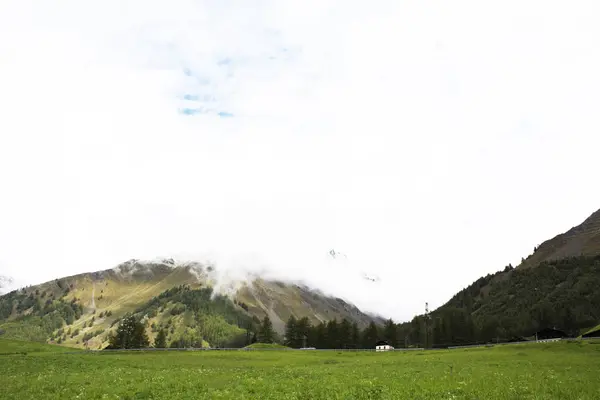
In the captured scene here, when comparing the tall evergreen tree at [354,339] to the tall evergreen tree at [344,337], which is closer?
the tall evergreen tree at [344,337]

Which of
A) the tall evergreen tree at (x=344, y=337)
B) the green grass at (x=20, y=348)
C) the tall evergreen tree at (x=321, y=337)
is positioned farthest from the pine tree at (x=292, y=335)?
the green grass at (x=20, y=348)

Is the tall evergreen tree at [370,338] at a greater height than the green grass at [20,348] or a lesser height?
lesser

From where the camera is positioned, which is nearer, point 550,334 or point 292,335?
point 550,334

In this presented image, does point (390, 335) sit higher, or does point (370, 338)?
point (390, 335)

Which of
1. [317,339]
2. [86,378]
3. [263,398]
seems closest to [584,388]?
[263,398]

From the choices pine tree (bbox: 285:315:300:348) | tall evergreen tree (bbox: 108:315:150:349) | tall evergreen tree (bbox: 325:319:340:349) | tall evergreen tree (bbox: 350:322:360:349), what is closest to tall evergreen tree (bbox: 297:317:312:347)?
pine tree (bbox: 285:315:300:348)

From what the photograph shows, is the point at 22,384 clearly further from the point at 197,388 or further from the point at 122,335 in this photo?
the point at 122,335

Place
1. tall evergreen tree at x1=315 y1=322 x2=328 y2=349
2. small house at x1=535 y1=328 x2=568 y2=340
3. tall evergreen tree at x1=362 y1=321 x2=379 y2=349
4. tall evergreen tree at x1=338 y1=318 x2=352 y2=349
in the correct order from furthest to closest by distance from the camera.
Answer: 1. tall evergreen tree at x1=362 y1=321 x2=379 y2=349
2. tall evergreen tree at x1=315 y1=322 x2=328 y2=349
3. tall evergreen tree at x1=338 y1=318 x2=352 y2=349
4. small house at x1=535 y1=328 x2=568 y2=340

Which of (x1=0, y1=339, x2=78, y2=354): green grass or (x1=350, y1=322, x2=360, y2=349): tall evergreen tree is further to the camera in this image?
(x1=350, y1=322, x2=360, y2=349): tall evergreen tree

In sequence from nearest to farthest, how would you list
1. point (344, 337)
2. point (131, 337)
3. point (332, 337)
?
point (131, 337) → point (344, 337) → point (332, 337)

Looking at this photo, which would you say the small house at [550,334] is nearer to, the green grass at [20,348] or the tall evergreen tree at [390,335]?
the tall evergreen tree at [390,335]

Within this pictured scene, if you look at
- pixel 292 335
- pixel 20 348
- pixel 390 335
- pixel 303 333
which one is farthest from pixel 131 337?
pixel 390 335

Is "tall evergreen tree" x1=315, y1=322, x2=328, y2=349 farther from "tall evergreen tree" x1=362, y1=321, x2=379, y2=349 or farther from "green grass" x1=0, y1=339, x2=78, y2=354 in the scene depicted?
"green grass" x1=0, y1=339, x2=78, y2=354

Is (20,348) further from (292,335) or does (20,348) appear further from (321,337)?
(321,337)
